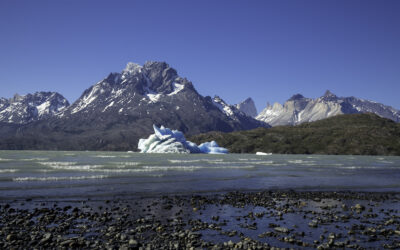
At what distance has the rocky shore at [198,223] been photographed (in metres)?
14.0

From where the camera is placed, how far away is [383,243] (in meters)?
14.7

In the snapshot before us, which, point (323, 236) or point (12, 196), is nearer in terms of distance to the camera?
point (323, 236)

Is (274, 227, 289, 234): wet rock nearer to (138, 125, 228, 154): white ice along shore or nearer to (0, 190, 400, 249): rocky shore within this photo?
(0, 190, 400, 249): rocky shore

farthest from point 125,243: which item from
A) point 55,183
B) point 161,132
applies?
point 161,132

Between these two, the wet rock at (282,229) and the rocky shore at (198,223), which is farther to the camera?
the wet rock at (282,229)

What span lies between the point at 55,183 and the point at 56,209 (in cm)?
1289

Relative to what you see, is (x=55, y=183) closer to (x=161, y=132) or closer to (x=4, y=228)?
(x=4, y=228)

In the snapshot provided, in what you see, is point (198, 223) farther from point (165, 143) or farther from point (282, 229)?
point (165, 143)

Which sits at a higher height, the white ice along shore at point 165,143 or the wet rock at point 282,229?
the white ice along shore at point 165,143

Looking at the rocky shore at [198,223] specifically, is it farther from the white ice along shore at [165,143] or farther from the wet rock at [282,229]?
the white ice along shore at [165,143]

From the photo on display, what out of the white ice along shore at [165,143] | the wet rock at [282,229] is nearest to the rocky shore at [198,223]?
the wet rock at [282,229]

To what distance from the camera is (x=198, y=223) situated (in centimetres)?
1756

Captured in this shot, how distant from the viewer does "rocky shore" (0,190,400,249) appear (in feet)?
46.0

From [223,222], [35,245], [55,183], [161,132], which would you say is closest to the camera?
[35,245]
